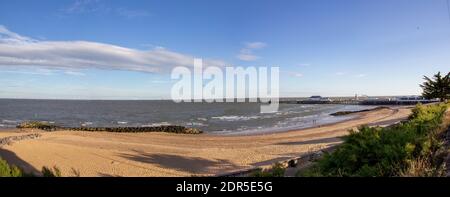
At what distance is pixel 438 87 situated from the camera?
3769 centimetres

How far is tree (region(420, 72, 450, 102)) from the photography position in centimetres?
3684

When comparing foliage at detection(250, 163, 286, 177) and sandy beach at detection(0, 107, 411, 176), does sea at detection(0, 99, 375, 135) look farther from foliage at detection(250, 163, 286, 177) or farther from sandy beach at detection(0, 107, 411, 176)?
foliage at detection(250, 163, 286, 177)

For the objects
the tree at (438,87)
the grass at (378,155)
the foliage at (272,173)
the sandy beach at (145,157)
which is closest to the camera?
the grass at (378,155)

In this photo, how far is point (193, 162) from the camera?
1823 centimetres

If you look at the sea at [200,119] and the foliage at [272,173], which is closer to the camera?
the foliage at [272,173]

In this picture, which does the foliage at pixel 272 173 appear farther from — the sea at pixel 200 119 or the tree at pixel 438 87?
the tree at pixel 438 87

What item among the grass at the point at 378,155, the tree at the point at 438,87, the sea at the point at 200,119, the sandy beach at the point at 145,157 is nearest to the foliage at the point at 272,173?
the grass at the point at 378,155

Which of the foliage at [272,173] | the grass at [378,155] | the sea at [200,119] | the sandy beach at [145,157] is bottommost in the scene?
the sea at [200,119]

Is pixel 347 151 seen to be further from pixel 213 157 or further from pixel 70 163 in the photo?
pixel 70 163

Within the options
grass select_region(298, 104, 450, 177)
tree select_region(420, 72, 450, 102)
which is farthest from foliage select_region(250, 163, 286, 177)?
tree select_region(420, 72, 450, 102)

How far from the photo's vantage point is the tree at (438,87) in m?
36.8

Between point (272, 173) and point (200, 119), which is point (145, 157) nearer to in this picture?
point (272, 173)
